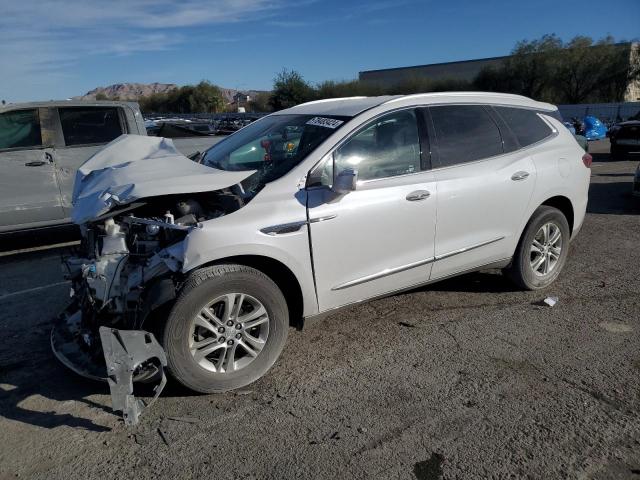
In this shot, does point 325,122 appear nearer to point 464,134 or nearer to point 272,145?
point 272,145

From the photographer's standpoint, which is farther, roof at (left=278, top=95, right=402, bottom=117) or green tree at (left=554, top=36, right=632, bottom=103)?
green tree at (left=554, top=36, right=632, bottom=103)

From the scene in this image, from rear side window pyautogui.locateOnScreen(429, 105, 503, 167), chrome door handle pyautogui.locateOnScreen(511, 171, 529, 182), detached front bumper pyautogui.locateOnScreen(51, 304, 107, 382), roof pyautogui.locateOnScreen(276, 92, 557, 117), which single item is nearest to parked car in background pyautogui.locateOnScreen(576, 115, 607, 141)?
roof pyautogui.locateOnScreen(276, 92, 557, 117)

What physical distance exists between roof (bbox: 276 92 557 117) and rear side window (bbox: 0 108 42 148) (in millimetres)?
3916

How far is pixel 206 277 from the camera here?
10.2 ft

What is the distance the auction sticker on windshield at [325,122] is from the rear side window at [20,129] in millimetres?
4524

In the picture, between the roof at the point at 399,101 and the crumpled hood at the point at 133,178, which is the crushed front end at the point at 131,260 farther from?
the roof at the point at 399,101

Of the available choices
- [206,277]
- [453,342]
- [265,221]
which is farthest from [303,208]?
[453,342]

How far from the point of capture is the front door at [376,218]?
11.6 feet

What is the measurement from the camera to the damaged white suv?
10.4 ft

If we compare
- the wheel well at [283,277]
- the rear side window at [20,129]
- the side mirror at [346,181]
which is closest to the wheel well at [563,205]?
the side mirror at [346,181]

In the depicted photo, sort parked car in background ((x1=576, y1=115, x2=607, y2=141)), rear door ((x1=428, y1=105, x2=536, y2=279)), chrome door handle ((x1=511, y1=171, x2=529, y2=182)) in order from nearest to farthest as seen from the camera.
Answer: rear door ((x1=428, y1=105, x2=536, y2=279))
chrome door handle ((x1=511, y1=171, x2=529, y2=182))
parked car in background ((x1=576, y1=115, x2=607, y2=141))

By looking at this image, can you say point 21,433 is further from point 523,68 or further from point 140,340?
point 523,68

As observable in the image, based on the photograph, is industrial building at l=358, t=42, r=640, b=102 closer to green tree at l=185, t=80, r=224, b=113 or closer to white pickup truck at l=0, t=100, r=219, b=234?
green tree at l=185, t=80, r=224, b=113

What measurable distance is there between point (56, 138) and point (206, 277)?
16.2 ft
